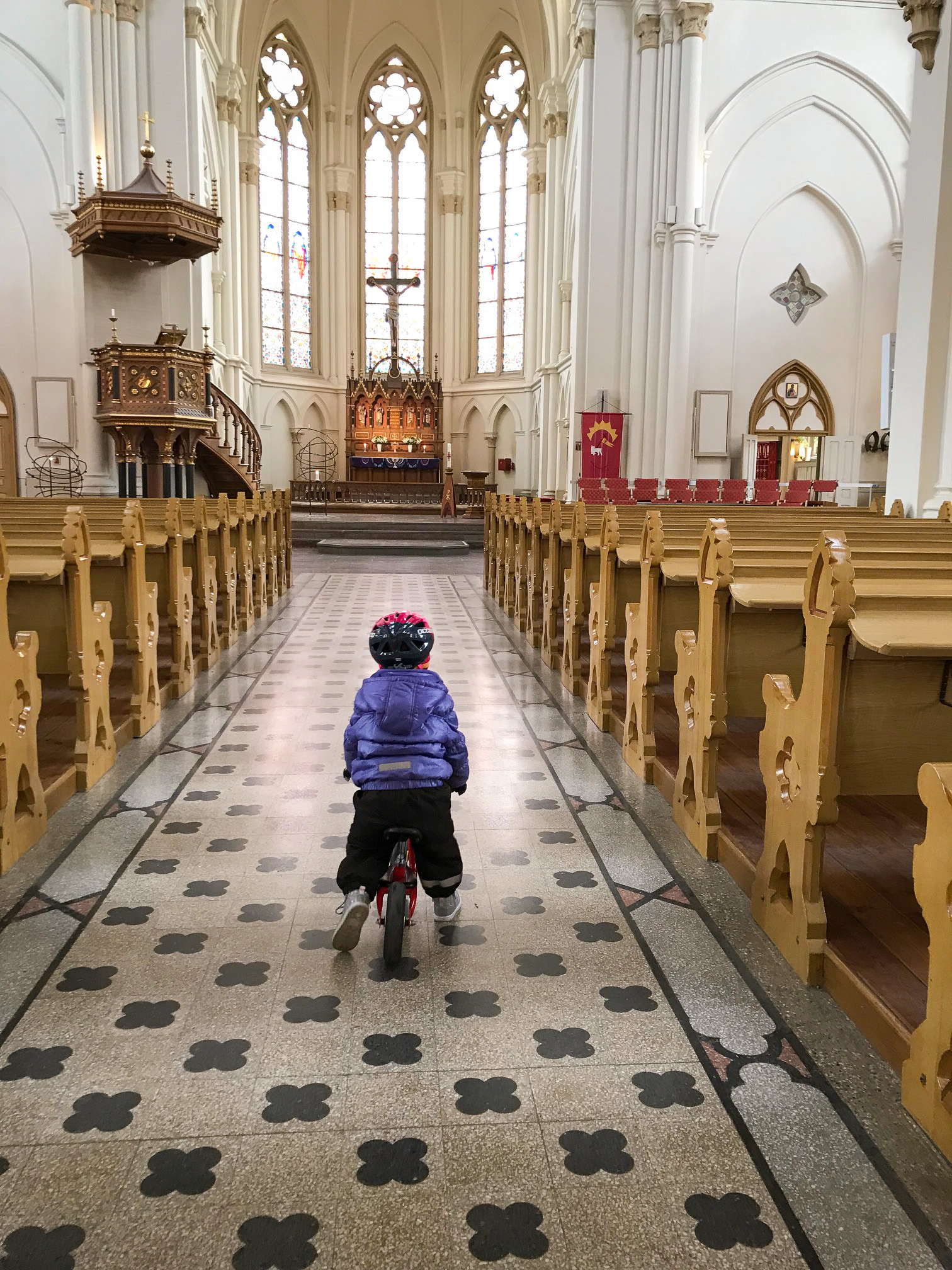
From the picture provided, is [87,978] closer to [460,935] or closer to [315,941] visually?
[315,941]

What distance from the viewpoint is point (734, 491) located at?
1695 centimetres

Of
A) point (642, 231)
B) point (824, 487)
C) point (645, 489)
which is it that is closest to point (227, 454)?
point (645, 489)

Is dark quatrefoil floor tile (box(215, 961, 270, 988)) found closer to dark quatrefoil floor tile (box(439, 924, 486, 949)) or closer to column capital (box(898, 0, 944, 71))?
dark quatrefoil floor tile (box(439, 924, 486, 949))

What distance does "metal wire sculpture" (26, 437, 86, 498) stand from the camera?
1426cm

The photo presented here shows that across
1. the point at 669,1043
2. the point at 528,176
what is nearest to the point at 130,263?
the point at 528,176

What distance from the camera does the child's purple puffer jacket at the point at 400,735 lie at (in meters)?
2.82

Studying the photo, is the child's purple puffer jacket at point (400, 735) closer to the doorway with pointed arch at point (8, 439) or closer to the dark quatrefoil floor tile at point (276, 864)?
the dark quatrefoil floor tile at point (276, 864)

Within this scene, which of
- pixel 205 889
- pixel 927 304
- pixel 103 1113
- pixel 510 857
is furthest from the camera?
pixel 927 304

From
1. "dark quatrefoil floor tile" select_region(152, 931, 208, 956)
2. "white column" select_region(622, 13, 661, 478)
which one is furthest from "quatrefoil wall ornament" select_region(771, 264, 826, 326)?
"dark quatrefoil floor tile" select_region(152, 931, 208, 956)

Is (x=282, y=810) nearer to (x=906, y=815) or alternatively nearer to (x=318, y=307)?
(x=906, y=815)

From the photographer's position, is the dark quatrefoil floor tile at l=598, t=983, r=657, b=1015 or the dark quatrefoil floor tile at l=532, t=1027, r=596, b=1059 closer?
the dark quatrefoil floor tile at l=532, t=1027, r=596, b=1059

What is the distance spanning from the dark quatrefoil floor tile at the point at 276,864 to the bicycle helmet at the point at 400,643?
91 cm

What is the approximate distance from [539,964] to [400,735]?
29.8 inches

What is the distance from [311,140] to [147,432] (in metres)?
15.5
